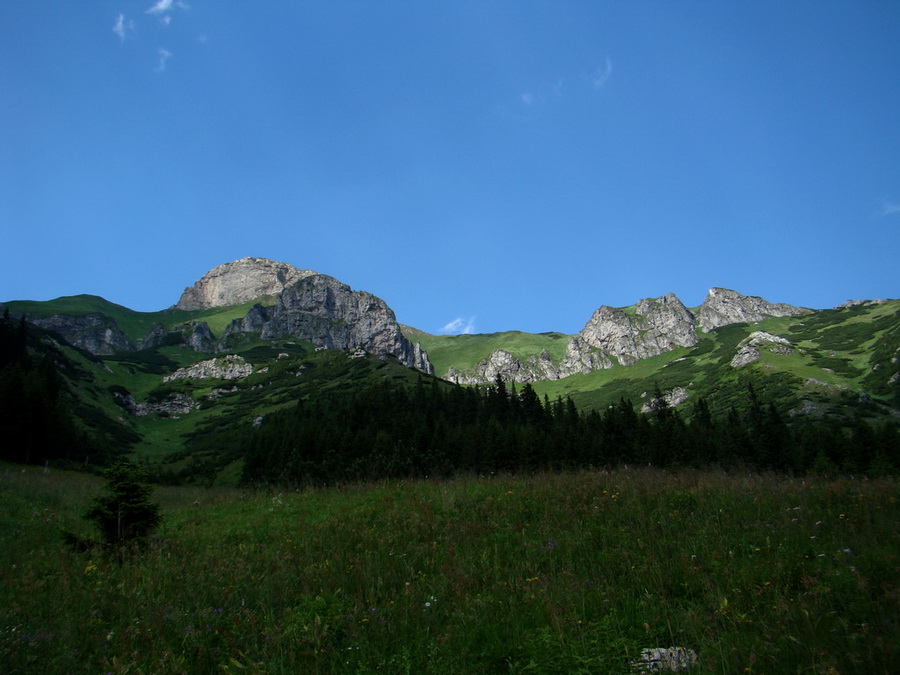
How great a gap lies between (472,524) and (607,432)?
8433cm

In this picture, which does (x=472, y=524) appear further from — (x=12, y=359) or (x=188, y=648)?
→ (x=12, y=359)

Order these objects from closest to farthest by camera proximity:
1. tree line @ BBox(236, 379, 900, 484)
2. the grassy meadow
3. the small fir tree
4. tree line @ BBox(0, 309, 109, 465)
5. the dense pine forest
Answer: the grassy meadow → the small fir tree → tree line @ BBox(0, 309, 109, 465) → the dense pine forest → tree line @ BBox(236, 379, 900, 484)

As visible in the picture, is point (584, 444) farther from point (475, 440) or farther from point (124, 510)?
point (124, 510)

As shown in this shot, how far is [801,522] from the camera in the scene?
6.75m

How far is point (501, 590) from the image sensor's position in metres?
5.60

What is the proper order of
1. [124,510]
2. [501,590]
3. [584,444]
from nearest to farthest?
[501,590] < [124,510] < [584,444]

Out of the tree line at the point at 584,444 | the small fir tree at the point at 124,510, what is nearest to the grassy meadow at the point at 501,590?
the small fir tree at the point at 124,510

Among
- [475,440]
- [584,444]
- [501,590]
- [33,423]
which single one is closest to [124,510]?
[501,590]

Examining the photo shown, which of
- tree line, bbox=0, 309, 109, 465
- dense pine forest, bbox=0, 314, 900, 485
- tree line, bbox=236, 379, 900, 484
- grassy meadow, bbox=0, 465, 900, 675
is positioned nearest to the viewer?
grassy meadow, bbox=0, 465, 900, 675

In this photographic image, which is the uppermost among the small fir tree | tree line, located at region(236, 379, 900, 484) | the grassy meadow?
the small fir tree

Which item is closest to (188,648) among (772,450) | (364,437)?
(364,437)

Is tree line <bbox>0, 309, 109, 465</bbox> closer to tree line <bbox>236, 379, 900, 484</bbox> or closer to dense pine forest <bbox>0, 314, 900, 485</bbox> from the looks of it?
dense pine forest <bbox>0, 314, 900, 485</bbox>


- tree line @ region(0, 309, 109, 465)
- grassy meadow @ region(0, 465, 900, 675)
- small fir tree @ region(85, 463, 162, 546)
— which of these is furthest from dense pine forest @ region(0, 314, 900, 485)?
grassy meadow @ region(0, 465, 900, 675)

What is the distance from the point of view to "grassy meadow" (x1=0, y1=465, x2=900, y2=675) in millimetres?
4082
